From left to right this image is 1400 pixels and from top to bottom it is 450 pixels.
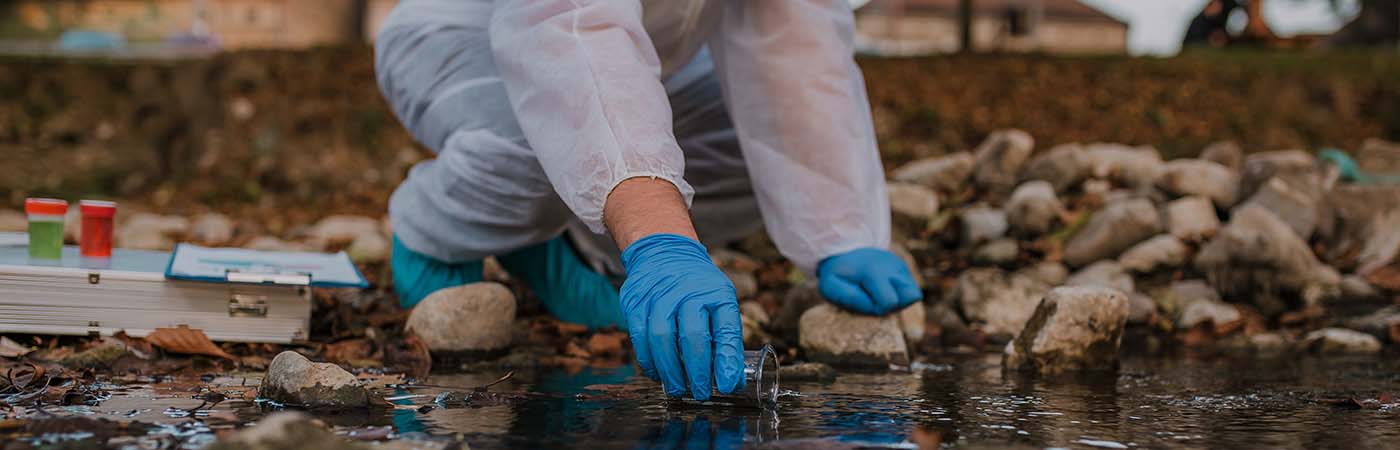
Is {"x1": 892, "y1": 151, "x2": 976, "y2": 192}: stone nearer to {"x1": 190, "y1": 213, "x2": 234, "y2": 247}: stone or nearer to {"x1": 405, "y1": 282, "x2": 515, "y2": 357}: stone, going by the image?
{"x1": 405, "y1": 282, "x2": 515, "y2": 357}: stone

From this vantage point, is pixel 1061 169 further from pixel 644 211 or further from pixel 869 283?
pixel 644 211

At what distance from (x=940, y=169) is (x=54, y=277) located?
2.97 metres

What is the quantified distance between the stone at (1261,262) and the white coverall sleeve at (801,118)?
133 centimetres

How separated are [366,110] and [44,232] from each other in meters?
4.91

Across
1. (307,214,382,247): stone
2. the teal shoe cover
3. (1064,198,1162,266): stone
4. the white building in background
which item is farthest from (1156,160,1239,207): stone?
the white building in background

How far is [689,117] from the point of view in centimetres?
293

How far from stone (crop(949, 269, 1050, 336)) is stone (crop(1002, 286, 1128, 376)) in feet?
2.12

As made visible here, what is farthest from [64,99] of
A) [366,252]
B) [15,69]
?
[366,252]

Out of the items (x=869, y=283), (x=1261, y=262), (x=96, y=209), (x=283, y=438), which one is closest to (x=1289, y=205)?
(x=1261, y=262)

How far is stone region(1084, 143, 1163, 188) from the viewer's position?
4.27 metres

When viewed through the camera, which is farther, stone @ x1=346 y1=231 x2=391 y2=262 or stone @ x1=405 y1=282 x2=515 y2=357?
stone @ x1=346 y1=231 x2=391 y2=262

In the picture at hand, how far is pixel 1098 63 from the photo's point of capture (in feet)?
22.4

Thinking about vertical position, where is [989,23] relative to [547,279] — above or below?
above

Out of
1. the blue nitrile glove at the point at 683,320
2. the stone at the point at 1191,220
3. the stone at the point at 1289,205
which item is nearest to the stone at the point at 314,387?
the blue nitrile glove at the point at 683,320
